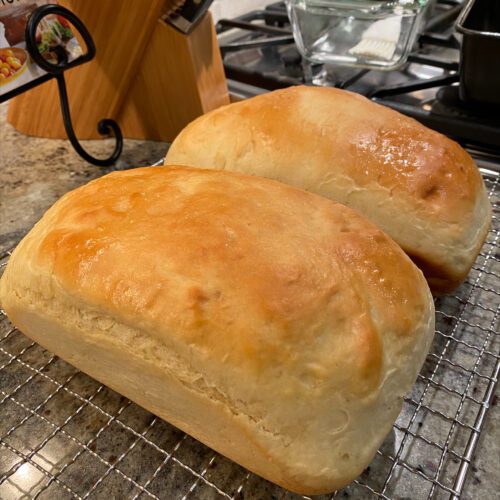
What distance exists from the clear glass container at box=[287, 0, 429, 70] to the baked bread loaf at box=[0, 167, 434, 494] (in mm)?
934

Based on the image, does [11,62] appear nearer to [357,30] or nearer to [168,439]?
[168,439]

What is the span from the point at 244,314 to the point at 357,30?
1297 millimetres

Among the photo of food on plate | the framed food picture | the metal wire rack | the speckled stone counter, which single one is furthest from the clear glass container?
the metal wire rack

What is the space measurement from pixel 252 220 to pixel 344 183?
259 mm

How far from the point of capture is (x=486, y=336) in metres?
0.81

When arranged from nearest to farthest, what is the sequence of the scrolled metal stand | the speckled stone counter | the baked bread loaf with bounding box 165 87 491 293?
the baked bread loaf with bounding box 165 87 491 293
the scrolled metal stand
the speckled stone counter

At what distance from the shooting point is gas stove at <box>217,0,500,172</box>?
124 cm

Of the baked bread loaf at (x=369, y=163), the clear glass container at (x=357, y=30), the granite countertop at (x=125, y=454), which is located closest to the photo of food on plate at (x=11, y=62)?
the baked bread loaf at (x=369, y=163)

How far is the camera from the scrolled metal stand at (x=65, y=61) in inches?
40.3

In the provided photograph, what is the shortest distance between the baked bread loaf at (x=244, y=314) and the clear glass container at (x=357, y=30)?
93 cm

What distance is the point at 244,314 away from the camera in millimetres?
573

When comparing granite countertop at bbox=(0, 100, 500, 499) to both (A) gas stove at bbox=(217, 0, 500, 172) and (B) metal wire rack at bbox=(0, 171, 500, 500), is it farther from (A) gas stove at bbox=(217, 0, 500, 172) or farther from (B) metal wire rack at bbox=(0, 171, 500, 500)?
(A) gas stove at bbox=(217, 0, 500, 172)

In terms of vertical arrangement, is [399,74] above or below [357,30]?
below

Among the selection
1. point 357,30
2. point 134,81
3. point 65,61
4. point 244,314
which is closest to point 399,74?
point 357,30
